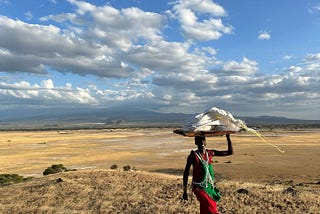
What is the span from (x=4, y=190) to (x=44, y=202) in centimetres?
412

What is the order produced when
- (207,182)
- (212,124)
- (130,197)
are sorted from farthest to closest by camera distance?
(130,197) → (207,182) → (212,124)

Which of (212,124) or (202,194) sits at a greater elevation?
(212,124)

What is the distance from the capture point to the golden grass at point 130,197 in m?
13.4

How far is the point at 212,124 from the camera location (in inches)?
323

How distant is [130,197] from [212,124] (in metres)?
7.93

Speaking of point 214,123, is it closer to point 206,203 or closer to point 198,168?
point 198,168

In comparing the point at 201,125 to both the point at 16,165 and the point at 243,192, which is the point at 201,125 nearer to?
the point at 243,192

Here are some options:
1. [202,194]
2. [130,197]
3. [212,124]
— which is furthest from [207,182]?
[130,197]

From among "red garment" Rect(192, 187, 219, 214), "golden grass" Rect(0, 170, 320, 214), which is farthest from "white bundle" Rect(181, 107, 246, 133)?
"golden grass" Rect(0, 170, 320, 214)

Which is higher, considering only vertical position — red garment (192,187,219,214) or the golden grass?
red garment (192,187,219,214)

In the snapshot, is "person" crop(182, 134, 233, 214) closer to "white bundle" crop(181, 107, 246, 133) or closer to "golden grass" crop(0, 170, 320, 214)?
"white bundle" crop(181, 107, 246, 133)

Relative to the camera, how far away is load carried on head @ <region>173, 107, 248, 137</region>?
26.7 feet

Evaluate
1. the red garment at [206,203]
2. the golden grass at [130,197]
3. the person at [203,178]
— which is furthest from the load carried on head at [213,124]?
the golden grass at [130,197]

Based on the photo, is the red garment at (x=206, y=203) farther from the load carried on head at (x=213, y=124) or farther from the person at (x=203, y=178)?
the load carried on head at (x=213, y=124)
